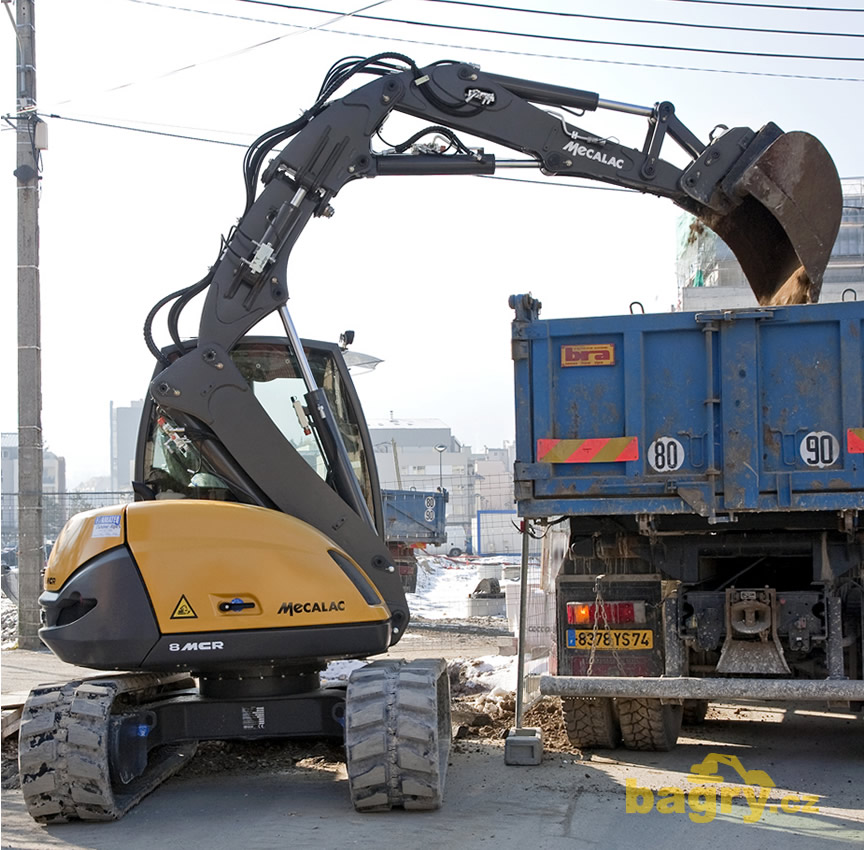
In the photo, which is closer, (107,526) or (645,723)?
(107,526)

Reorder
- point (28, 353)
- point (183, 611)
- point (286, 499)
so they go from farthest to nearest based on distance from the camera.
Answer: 1. point (28, 353)
2. point (286, 499)
3. point (183, 611)

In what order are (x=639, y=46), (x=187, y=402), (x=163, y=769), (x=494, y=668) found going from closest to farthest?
(x=187, y=402), (x=163, y=769), (x=494, y=668), (x=639, y=46)

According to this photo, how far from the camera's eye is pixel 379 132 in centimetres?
816

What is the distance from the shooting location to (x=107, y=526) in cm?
686

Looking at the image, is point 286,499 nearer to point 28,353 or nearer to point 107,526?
point 107,526

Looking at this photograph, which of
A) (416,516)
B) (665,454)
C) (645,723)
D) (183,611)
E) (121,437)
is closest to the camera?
(183,611)

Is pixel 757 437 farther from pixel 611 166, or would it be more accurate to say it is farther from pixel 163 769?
pixel 163 769

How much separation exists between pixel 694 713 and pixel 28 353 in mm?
9992

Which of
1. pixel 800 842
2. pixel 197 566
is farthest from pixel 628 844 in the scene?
pixel 197 566

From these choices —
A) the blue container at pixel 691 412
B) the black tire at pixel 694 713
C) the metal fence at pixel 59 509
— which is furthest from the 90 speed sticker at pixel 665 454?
the metal fence at pixel 59 509

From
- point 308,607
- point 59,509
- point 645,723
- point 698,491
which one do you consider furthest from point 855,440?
point 59,509

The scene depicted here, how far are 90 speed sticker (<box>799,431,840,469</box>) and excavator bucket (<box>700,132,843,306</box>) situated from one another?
1.29 m

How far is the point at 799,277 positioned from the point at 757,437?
1575 millimetres

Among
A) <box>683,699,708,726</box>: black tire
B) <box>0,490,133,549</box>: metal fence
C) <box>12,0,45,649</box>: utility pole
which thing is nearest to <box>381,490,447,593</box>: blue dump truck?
<box>0,490,133,549</box>: metal fence
